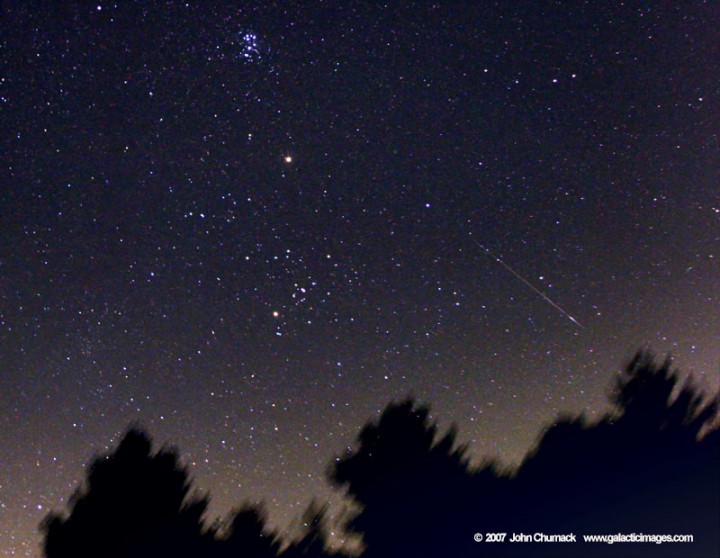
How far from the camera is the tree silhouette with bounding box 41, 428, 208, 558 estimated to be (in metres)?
5.63

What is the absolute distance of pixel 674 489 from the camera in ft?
15.3

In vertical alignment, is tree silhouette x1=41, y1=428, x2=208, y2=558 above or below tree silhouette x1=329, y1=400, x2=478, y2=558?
below

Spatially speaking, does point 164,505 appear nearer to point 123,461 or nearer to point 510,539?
point 123,461

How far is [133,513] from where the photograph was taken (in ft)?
20.6

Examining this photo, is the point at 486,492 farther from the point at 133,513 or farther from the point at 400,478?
the point at 133,513

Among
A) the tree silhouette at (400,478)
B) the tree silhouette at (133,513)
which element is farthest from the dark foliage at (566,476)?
the tree silhouette at (133,513)

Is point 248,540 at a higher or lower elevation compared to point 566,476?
lower

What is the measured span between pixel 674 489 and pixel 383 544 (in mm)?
2750

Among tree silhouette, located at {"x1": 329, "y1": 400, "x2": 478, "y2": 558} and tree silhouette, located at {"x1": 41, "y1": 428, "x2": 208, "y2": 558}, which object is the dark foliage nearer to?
tree silhouette, located at {"x1": 329, "y1": 400, "x2": 478, "y2": 558}

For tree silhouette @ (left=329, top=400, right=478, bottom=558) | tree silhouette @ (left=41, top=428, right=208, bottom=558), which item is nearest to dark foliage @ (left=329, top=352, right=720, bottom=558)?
tree silhouette @ (left=329, top=400, right=478, bottom=558)

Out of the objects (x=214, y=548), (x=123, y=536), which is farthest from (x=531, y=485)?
(x=123, y=536)

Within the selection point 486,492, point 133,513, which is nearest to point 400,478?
point 486,492

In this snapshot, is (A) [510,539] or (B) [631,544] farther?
(A) [510,539]

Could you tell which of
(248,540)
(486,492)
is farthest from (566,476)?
(248,540)
